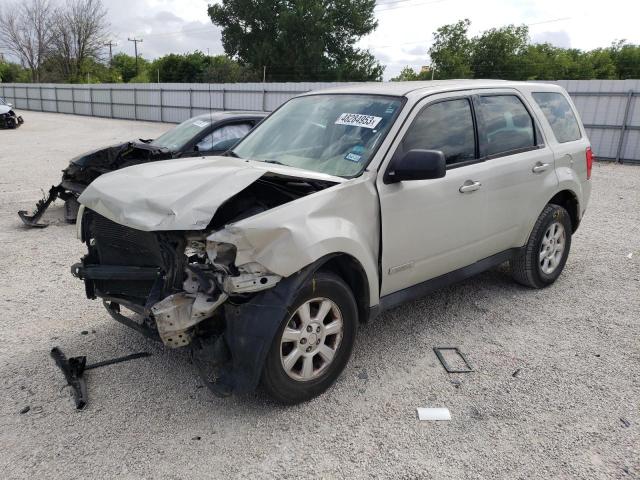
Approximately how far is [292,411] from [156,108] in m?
30.8

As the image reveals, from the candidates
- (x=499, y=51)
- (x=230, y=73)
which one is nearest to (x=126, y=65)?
(x=230, y=73)

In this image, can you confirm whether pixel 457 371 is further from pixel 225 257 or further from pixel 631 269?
pixel 631 269

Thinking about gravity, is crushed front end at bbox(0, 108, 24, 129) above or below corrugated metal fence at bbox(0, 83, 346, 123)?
below

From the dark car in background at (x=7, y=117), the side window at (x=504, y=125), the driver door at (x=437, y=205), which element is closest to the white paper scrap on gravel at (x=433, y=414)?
the driver door at (x=437, y=205)

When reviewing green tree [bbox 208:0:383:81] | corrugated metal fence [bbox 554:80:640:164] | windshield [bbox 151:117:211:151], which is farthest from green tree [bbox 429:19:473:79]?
windshield [bbox 151:117:211:151]

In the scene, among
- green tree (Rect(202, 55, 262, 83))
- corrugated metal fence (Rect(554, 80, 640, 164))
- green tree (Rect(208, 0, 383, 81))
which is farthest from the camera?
green tree (Rect(202, 55, 262, 83))

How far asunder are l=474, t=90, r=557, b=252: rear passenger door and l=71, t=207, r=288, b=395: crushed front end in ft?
7.46

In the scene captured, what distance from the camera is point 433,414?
10.2ft

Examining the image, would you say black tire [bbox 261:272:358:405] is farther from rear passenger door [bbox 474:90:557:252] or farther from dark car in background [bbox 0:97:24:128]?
dark car in background [bbox 0:97:24:128]

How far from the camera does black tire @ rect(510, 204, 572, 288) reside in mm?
4773

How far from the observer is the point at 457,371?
11.8 ft

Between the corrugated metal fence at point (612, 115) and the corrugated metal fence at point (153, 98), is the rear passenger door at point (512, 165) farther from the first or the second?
the corrugated metal fence at point (153, 98)

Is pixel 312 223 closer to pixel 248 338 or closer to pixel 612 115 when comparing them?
pixel 248 338

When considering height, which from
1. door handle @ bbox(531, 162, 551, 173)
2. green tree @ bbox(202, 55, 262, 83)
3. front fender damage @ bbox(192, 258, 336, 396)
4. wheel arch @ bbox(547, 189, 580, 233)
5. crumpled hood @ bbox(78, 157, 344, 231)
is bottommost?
front fender damage @ bbox(192, 258, 336, 396)
